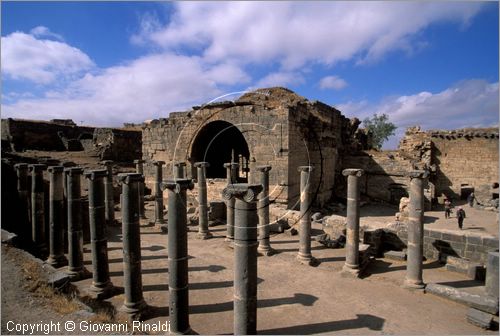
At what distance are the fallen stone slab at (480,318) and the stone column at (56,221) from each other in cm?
1114

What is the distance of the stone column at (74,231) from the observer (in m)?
8.91

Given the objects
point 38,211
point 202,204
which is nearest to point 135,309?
point 202,204

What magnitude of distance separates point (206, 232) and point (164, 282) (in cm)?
467

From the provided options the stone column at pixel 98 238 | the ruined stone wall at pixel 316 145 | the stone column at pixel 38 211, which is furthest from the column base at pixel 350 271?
the stone column at pixel 38 211

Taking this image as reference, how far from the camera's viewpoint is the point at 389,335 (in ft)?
21.6

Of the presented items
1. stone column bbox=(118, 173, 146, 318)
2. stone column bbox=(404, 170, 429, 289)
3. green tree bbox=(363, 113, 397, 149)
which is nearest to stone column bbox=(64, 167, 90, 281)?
stone column bbox=(118, 173, 146, 318)

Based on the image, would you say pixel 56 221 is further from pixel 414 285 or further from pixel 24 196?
pixel 414 285

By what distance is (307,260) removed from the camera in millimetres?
10594

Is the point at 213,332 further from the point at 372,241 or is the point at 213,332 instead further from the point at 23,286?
the point at 372,241

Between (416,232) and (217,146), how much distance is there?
59.1 ft

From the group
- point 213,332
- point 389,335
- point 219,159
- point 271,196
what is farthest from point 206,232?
point 219,159

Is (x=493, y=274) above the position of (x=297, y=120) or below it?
below

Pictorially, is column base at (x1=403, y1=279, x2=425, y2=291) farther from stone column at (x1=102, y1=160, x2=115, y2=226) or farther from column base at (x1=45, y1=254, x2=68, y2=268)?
stone column at (x1=102, y1=160, x2=115, y2=226)

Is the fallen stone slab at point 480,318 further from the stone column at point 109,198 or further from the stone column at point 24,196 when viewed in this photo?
the stone column at point 24,196
